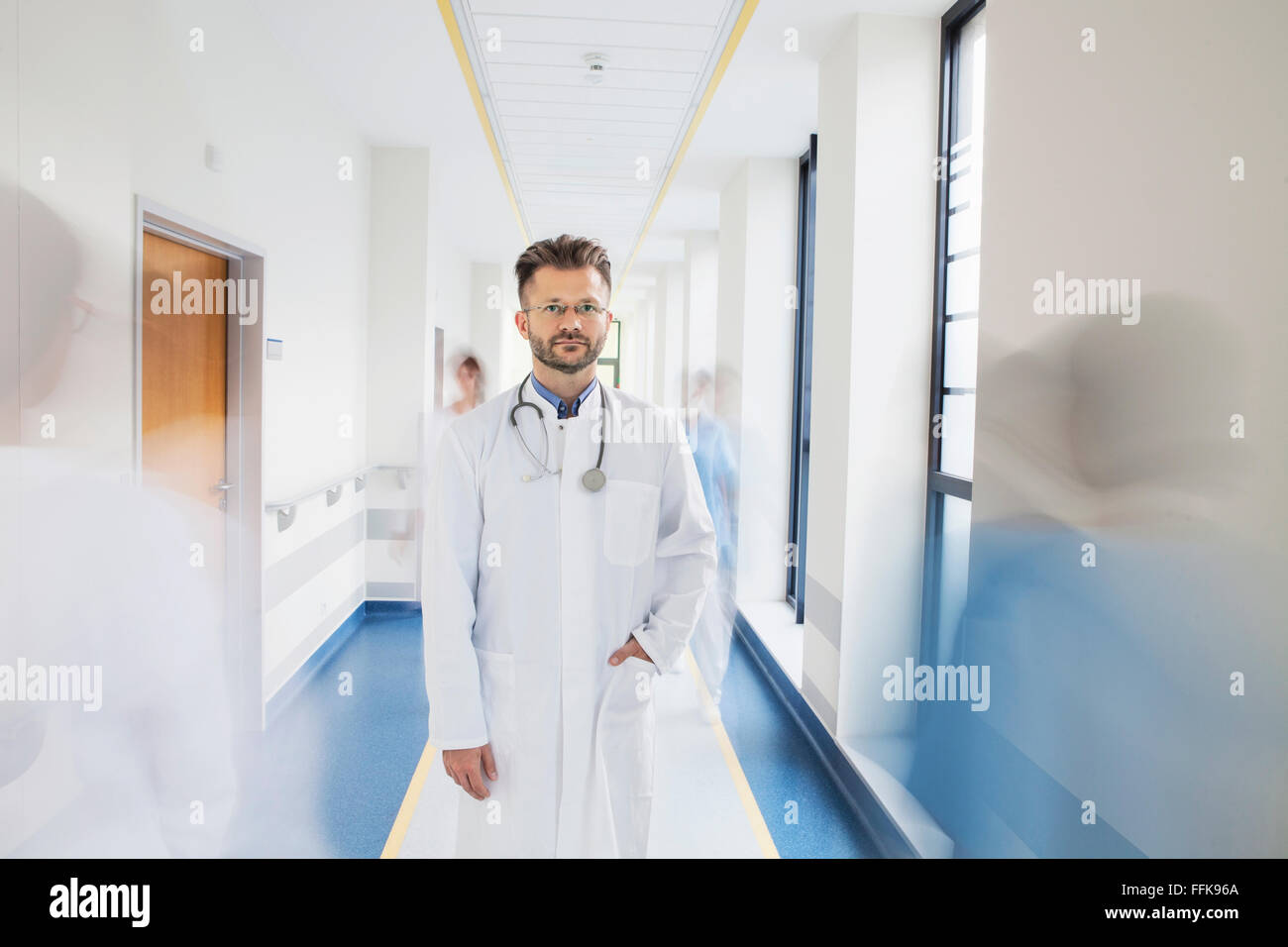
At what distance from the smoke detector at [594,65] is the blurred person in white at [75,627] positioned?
1921mm

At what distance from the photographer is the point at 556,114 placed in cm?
371

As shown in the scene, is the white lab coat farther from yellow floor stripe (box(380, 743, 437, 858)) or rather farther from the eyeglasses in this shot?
yellow floor stripe (box(380, 743, 437, 858))

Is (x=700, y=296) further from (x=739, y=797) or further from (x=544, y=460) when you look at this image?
(x=544, y=460)

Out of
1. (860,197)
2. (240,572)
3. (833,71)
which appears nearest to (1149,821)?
(860,197)

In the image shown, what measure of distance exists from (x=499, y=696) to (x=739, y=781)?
1414 mm

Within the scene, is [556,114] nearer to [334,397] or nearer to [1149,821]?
[334,397]

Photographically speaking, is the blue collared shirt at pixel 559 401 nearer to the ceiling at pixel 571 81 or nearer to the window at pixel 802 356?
the ceiling at pixel 571 81

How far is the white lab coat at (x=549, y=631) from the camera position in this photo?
151cm

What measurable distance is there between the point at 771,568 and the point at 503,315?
565 cm

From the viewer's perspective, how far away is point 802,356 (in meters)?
4.45

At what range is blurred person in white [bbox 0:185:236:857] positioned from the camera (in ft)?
5.31

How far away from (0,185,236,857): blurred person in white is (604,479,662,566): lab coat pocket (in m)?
1.19

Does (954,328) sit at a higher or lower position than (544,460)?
higher

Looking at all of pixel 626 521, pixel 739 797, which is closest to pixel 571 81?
pixel 626 521
